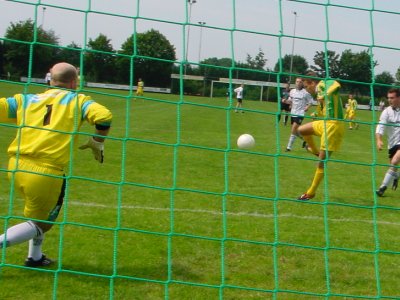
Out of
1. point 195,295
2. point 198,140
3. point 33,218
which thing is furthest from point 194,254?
point 198,140

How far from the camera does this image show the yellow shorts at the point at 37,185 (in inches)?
162

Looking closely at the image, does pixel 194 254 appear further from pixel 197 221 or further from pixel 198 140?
pixel 198 140

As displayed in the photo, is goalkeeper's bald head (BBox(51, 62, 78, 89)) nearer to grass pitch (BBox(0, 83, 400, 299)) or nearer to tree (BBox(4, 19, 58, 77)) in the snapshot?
tree (BBox(4, 19, 58, 77))

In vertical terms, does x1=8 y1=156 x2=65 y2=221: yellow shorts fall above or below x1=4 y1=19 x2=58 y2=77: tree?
below

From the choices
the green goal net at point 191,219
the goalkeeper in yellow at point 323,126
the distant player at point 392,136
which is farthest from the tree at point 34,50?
the distant player at point 392,136

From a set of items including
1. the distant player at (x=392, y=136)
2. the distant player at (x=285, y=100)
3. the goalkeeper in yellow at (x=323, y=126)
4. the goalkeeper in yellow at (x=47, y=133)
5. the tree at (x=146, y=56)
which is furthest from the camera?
the distant player at (x=392, y=136)

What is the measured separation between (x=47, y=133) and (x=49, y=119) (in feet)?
0.33

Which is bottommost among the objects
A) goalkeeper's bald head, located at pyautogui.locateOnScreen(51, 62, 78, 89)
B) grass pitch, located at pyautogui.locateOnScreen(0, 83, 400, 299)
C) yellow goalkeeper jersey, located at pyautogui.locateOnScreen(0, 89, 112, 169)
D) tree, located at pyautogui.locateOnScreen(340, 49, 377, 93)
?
grass pitch, located at pyautogui.locateOnScreen(0, 83, 400, 299)

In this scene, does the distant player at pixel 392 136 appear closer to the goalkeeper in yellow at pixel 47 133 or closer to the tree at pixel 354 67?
the tree at pixel 354 67

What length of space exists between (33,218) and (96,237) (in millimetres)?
1117

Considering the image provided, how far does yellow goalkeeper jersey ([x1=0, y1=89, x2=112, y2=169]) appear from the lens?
4.07 metres

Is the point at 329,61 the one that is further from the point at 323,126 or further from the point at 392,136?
the point at 392,136

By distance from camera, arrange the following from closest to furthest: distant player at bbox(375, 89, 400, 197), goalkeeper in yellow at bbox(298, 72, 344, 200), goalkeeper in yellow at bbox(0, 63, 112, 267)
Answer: goalkeeper in yellow at bbox(0, 63, 112, 267)
goalkeeper in yellow at bbox(298, 72, 344, 200)
distant player at bbox(375, 89, 400, 197)

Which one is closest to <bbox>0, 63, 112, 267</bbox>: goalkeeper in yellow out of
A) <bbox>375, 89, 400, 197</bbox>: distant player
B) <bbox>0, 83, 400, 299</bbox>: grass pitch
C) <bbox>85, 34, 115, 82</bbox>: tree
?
<bbox>0, 83, 400, 299</bbox>: grass pitch
